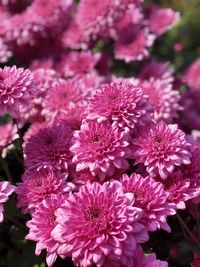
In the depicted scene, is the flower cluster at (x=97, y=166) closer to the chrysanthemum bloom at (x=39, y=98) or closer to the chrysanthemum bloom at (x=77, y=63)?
the chrysanthemum bloom at (x=39, y=98)

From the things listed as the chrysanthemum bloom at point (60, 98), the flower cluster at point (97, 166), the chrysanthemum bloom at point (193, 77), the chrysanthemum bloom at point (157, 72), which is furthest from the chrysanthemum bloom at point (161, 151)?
the chrysanthemum bloom at point (193, 77)

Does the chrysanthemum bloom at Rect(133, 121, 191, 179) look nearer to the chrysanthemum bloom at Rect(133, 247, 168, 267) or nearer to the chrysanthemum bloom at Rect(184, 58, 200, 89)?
the chrysanthemum bloom at Rect(133, 247, 168, 267)

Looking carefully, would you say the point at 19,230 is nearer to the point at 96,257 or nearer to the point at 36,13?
the point at 96,257

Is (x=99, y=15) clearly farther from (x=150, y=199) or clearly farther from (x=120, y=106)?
(x=150, y=199)

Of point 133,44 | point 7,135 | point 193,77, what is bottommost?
point 193,77

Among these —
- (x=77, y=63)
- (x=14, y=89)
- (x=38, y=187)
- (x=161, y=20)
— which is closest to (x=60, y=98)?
(x=14, y=89)

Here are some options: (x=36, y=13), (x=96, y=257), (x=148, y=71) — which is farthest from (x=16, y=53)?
(x=96, y=257)
